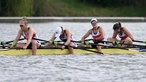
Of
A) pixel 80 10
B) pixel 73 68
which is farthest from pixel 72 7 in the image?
pixel 73 68

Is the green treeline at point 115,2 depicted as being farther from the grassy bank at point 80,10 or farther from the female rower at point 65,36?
the female rower at point 65,36

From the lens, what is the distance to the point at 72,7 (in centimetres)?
6078

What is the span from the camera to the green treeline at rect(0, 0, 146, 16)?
5228 cm

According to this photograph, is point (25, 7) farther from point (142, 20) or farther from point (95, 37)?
point (95, 37)

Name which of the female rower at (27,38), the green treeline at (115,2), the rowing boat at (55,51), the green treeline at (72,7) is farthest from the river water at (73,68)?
the green treeline at (115,2)

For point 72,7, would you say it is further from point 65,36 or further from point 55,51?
point 55,51

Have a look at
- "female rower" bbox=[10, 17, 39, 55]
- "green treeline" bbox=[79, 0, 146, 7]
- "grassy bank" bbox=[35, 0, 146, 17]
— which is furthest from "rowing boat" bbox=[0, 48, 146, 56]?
"green treeline" bbox=[79, 0, 146, 7]

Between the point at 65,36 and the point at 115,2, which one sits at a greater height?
the point at 115,2

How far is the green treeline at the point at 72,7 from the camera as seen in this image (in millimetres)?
52281

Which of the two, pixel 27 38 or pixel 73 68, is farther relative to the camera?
pixel 27 38

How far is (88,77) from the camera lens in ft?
58.1

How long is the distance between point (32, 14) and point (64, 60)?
34165mm

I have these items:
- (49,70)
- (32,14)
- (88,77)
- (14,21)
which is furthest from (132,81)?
(32,14)

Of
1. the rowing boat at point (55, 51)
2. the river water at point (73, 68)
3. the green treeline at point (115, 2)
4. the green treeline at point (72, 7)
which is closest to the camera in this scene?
the river water at point (73, 68)
